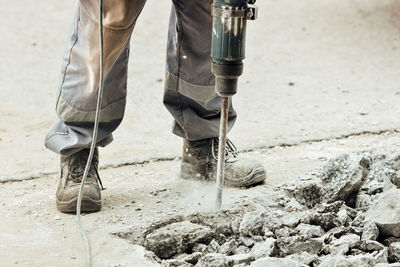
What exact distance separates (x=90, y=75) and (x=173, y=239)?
0.71 meters

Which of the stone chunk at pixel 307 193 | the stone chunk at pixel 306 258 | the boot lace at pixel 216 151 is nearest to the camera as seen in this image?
the stone chunk at pixel 306 258

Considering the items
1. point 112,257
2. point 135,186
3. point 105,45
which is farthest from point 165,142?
point 112,257

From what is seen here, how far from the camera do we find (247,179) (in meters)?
2.82

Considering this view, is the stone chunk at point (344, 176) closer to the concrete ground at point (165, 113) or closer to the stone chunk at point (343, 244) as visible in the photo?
the concrete ground at point (165, 113)

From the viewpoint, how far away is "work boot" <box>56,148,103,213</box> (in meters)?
2.57

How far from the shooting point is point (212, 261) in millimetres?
2053

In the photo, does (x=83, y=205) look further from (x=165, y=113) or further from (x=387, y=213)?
(x=165, y=113)

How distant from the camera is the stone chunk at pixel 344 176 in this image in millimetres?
2590

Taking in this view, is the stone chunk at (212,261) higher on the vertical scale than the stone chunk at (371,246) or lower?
lower

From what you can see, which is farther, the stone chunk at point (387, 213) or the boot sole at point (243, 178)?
the boot sole at point (243, 178)

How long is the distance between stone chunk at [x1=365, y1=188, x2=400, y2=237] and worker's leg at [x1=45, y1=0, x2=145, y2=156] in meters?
1.07

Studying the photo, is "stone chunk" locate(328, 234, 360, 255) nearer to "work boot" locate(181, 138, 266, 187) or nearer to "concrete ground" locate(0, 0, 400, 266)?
"concrete ground" locate(0, 0, 400, 266)

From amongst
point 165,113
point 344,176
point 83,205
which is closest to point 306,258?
point 344,176

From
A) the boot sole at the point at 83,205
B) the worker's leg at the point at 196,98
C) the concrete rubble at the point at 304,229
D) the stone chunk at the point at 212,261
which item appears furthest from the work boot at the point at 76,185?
the stone chunk at the point at 212,261
